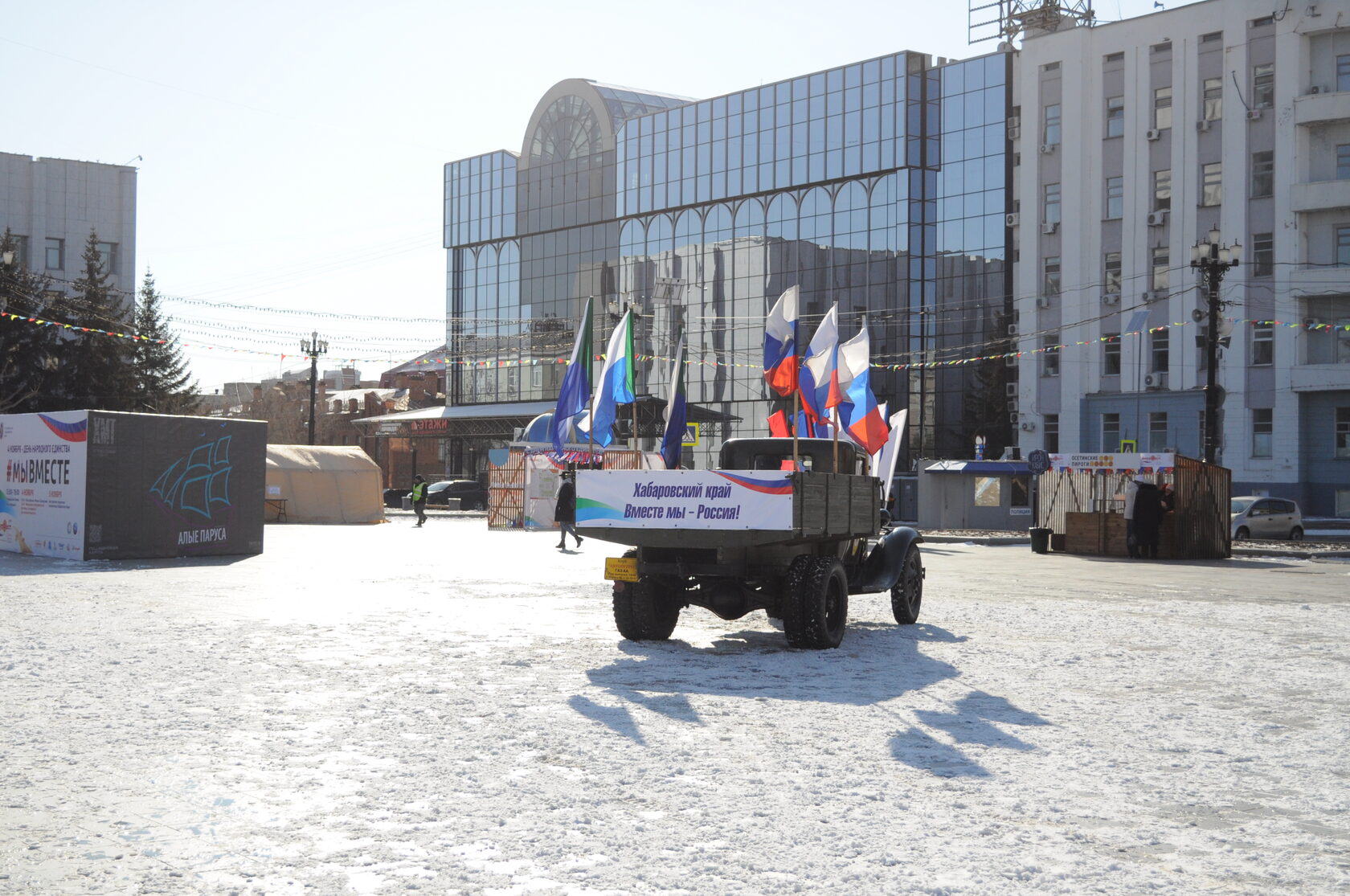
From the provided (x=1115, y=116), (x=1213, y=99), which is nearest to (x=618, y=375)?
(x=1213, y=99)

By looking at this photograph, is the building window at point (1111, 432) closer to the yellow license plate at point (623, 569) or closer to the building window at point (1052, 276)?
the building window at point (1052, 276)

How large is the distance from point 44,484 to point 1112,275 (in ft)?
138

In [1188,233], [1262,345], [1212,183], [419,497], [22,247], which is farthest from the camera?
[22,247]

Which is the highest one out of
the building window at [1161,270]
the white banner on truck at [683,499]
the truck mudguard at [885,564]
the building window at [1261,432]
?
the building window at [1161,270]

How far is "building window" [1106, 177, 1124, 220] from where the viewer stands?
2111 inches

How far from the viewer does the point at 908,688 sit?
998 cm

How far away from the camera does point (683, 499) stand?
1205 centimetres

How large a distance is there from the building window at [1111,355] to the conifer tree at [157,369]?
39.4 meters

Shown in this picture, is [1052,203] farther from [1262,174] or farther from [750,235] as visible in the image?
[750,235]

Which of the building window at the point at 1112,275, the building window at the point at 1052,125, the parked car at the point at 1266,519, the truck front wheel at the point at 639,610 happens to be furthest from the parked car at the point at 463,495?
the truck front wheel at the point at 639,610

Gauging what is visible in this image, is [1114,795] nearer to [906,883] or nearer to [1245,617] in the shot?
[906,883]

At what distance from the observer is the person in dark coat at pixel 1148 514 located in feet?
98.9

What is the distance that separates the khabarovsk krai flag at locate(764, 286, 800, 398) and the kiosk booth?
18626 mm

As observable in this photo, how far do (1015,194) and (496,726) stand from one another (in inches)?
2190
